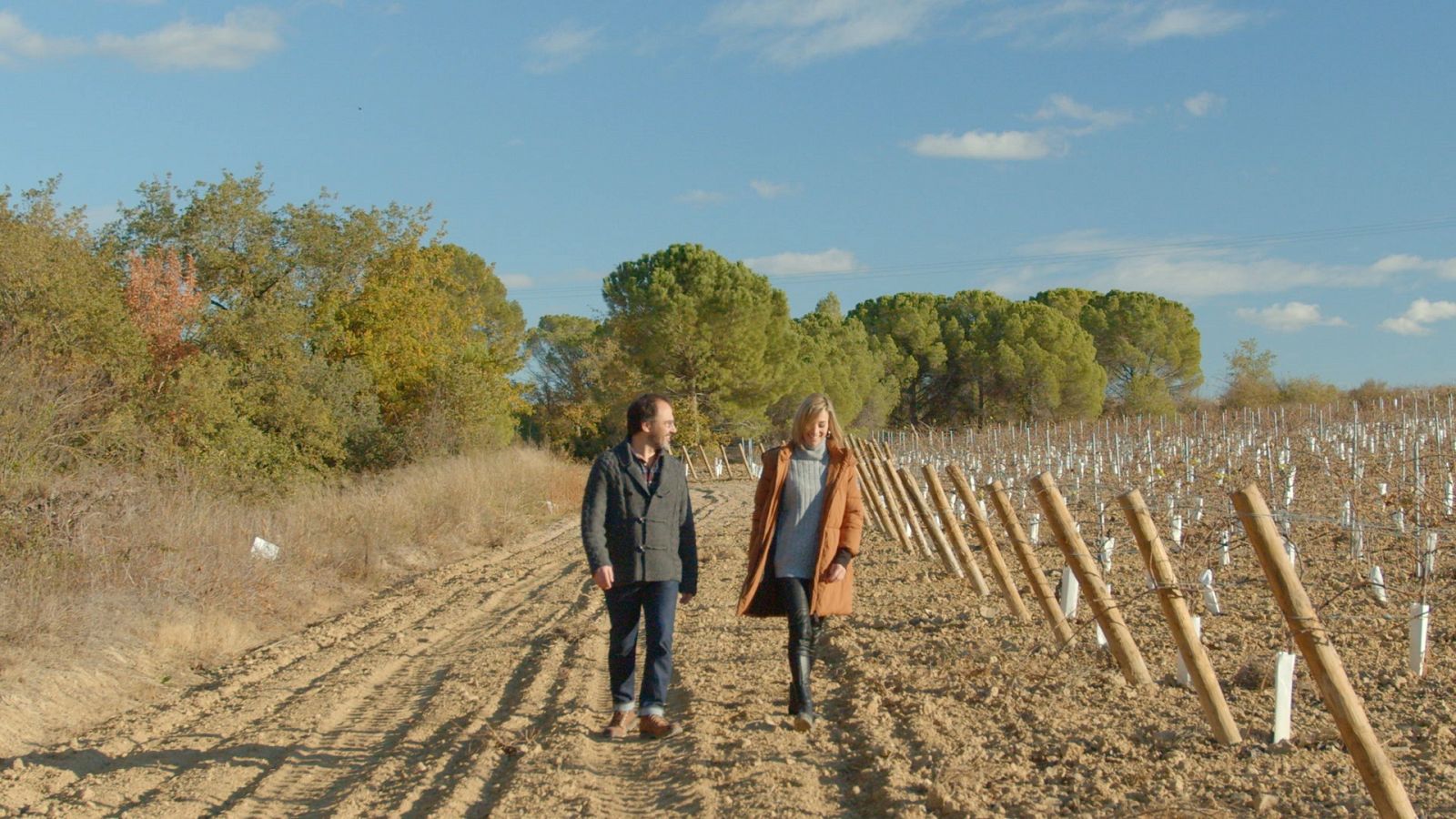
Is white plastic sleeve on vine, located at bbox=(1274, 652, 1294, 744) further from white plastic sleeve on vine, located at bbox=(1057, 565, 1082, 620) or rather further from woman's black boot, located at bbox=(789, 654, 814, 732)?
white plastic sleeve on vine, located at bbox=(1057, 565, 1082, 620)

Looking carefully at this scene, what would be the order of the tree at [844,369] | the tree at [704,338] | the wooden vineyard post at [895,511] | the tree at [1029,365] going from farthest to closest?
the tree at [1029,365], the tree at [844,369], the tree at [704,338], the wooden vineyard post at [895,511]

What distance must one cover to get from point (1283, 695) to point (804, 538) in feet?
6.90

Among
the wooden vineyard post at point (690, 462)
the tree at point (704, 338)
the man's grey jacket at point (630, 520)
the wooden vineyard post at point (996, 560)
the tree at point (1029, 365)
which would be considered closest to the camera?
the man's grey jacket at point (630, 520)

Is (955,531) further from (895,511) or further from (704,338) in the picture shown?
(704,338)

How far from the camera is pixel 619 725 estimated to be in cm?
557

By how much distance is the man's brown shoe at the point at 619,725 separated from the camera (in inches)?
219

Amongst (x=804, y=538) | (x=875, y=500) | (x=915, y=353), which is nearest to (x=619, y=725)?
(x=804, y=538)

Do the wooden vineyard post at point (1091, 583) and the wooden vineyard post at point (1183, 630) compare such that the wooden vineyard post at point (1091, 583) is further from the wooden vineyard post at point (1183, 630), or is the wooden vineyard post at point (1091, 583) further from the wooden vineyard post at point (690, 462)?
the wooden vineyard post at point (690, 462)

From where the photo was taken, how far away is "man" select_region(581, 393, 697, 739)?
5.45m

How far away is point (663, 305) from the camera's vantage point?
39.1 meters

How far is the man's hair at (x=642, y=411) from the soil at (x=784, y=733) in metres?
1.48

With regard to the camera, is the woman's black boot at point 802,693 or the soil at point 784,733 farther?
the woman's black boot at point 802,693

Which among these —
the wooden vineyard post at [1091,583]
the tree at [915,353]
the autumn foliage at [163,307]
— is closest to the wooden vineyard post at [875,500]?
the wooden vineyard post at [1091,583]

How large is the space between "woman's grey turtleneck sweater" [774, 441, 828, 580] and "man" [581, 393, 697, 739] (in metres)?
0.44
